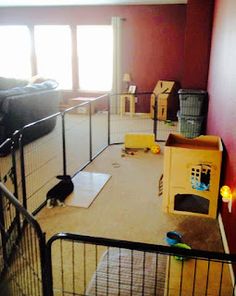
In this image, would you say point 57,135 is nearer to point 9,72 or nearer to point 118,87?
point 118,87

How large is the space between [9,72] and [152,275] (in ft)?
26.5

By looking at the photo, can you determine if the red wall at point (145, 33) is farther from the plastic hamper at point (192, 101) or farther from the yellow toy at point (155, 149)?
the yellow toy at point (155, 149)

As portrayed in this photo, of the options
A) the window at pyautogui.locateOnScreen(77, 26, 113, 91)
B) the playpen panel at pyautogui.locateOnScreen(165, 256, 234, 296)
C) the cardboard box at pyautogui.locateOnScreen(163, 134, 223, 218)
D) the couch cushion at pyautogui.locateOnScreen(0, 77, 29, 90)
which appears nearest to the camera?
the playpen panel at pyautogui.locateOnScreen(165, 256, 234, 296)

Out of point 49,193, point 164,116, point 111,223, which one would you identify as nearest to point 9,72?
point 164,116

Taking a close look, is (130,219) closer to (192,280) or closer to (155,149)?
(192,280)

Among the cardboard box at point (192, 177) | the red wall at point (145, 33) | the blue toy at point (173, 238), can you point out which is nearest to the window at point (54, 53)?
the red wall at point (145, 33)

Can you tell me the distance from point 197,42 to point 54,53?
14.6 ft

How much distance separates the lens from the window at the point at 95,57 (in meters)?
8.13

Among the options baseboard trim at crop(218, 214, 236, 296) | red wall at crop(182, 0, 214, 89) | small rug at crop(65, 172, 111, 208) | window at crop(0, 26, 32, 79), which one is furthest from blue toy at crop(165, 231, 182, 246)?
window at crop(0, 26, 32, 79)

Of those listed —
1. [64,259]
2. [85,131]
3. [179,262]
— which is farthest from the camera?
[85,131]

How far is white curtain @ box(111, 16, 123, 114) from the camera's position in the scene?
7746 mm

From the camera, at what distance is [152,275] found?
2.16 metres

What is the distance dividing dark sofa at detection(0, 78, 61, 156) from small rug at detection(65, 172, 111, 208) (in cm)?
138

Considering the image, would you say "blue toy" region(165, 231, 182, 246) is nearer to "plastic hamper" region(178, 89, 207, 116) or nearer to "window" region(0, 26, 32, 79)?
"plastic hamper" region(178, 89, 207, 116)
